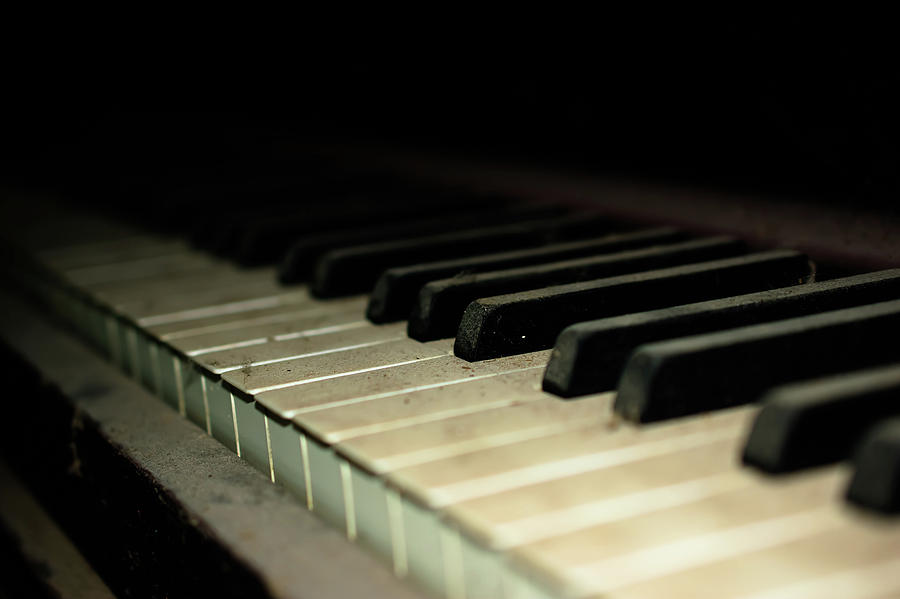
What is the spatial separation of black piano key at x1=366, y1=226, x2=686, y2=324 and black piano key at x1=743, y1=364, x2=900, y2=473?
0.68 meters

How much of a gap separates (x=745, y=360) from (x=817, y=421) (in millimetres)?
163

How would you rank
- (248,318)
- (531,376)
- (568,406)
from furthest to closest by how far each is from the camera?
(248,318) → (531,376) → (568,406)

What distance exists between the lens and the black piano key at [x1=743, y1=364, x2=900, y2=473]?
0.75 m

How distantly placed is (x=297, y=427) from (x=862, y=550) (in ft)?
1.77

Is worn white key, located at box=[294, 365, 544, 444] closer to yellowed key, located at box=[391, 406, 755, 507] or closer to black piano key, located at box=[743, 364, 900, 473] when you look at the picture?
yellowed key, located at box=[391, 406, 755, 507]

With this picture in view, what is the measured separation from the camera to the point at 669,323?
3.40 ft

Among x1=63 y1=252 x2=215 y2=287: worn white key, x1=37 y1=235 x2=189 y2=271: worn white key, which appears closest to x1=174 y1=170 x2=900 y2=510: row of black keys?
x1=63 y1=252 x2=215 y2=287: worn white key

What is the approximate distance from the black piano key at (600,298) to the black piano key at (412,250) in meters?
0.41

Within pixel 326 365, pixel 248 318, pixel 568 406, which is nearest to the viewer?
pixel 568 406

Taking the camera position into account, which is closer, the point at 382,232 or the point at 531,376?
the point at 531,376

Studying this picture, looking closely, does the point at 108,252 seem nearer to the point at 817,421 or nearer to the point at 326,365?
the point at 326,365

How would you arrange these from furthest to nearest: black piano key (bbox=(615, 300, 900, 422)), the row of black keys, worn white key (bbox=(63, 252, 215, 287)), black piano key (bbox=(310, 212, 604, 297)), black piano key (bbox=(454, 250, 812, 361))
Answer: worn white key (bbox=(63, 252, 215, 287))
black piano key (bbox=(310, 212, 604, 297))
black piano key (bbox=(454, 250, 812, 361))
black piano key (bbox=(615, 300, 900, 422))
the row of black keys

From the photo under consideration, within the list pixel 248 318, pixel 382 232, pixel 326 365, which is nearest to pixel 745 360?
pixel 326 365

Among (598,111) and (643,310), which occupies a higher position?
Answer: (598,111)
